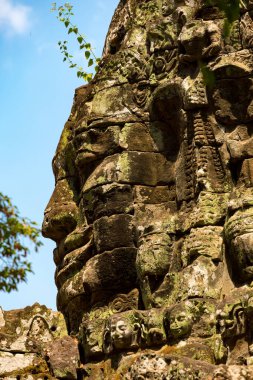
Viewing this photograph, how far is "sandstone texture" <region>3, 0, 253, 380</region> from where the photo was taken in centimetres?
1280

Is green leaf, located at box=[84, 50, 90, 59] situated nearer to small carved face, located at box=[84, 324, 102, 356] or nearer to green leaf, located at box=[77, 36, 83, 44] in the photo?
green leaf, located at box=[77, 36, 83, 44]

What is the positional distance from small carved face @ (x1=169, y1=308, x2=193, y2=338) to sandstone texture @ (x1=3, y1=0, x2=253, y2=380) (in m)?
0.01

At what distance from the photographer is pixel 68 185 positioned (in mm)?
15531

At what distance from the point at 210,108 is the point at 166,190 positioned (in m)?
1.08

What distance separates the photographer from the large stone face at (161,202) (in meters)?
12.8

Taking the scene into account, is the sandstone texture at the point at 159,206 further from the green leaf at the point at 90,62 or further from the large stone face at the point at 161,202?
the green leaf at the point at 90,62

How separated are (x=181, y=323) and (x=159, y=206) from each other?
202cm

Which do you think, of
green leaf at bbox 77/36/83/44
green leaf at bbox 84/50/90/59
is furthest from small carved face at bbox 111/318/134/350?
green leaf at bbox 77/36/83/44

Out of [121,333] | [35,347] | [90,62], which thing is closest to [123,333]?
[121,333]

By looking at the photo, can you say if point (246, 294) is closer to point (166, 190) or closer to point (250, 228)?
point (250, 228)

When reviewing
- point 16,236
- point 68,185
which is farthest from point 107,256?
point 16,236

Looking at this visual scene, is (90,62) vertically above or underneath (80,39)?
underneath

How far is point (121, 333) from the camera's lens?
516 inches

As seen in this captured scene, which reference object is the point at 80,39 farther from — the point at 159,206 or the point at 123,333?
the point at 123,333
